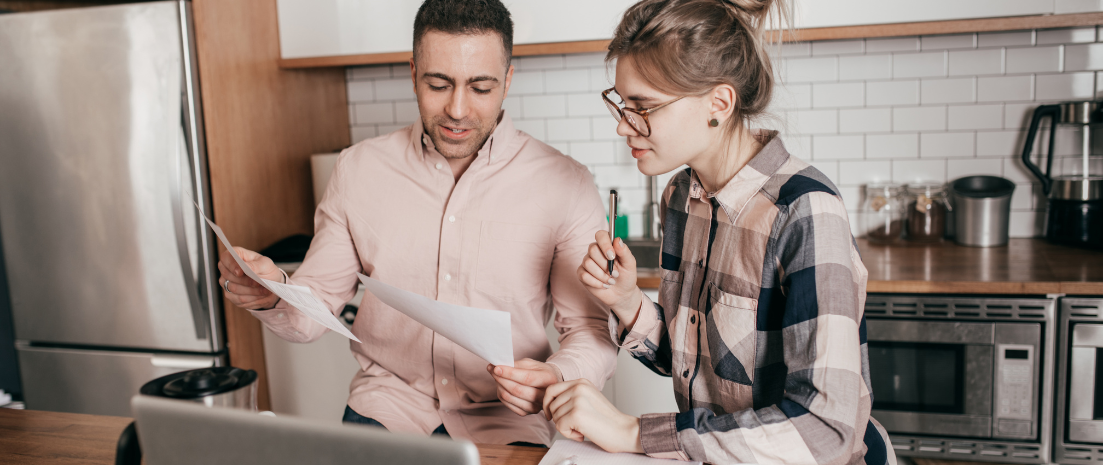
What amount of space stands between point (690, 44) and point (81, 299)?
Answer: 2417 mm

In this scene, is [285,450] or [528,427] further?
[528,427]

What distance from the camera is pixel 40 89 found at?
7.63 ft

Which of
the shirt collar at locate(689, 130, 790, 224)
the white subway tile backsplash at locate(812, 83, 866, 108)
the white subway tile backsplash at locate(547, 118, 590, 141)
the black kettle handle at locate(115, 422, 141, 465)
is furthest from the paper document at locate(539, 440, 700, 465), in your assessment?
the white subway tile backsplash at locate(812, 83, 866, 108)

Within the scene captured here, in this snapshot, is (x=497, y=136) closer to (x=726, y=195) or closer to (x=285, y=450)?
(x=726, y=195)

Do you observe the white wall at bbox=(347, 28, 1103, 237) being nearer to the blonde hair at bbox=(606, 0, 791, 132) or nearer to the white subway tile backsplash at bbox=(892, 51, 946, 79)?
the white subway tile backsplash at bbox=(892, 51, 946, 79)

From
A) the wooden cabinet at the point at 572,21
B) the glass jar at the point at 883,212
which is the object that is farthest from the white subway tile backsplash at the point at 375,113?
the glass jar at the point at 883,212

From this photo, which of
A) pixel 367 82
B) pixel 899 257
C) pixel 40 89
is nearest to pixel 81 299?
pixel 40 89

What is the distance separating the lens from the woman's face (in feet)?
3.61

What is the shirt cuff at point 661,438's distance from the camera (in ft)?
3.08

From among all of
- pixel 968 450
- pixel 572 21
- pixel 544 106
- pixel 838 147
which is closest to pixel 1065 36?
pixel 838 147

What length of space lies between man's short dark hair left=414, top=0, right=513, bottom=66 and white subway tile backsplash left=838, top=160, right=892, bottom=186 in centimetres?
173

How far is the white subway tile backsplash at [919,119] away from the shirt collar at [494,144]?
67.1 inches

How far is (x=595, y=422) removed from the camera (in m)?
0.96

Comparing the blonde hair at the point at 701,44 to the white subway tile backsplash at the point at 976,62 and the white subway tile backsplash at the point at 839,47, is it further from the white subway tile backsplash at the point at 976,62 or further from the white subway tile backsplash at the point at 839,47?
the white subway tile backsplash at the point at 976,62
